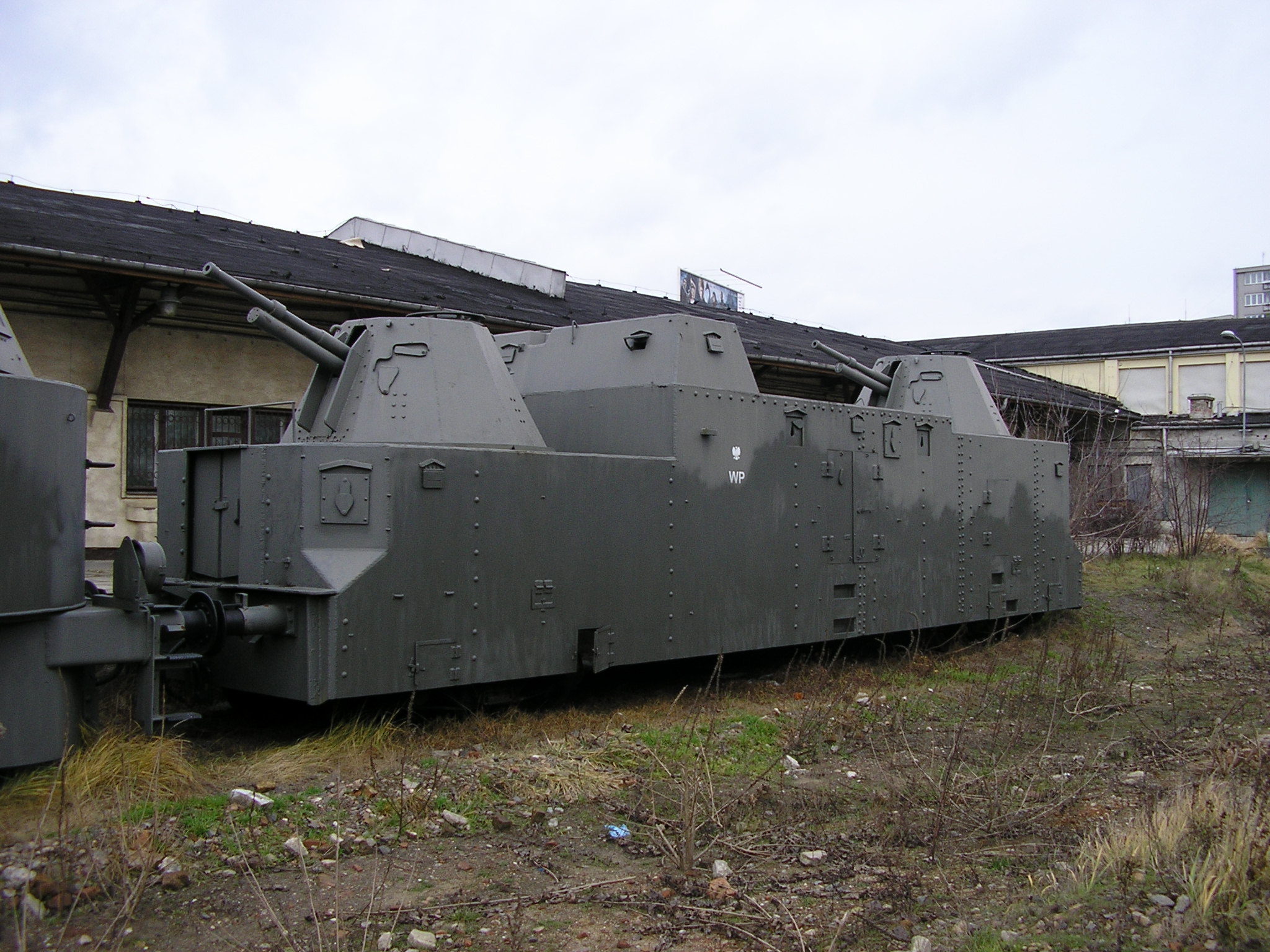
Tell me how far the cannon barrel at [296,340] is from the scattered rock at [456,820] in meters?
3.61

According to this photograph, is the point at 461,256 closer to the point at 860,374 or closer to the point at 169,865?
the point at 860,374

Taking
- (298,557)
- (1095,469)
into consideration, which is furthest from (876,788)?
(1095,469)

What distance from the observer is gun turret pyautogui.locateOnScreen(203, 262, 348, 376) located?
26.5ft

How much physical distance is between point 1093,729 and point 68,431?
6652 mm

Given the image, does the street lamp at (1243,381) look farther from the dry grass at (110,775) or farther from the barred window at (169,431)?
the dry grass at (110,775)

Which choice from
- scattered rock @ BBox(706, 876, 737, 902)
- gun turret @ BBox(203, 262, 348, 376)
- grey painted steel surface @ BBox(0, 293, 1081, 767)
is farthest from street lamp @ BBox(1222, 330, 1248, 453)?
scattered rock @ BBox(706, 876, 737, 902)

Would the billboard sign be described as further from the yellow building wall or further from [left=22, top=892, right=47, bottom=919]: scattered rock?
[left=22, top=892, right=47, bottom=919]: scattered rock

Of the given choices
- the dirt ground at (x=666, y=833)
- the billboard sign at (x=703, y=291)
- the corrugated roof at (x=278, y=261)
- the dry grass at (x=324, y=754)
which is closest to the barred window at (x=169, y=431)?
the corrugated roof at (x=278, y=261)

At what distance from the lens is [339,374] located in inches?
331

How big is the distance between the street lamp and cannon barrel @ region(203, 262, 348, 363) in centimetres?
2585

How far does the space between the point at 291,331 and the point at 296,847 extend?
3976mm

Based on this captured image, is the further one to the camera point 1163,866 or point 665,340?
point 665,340

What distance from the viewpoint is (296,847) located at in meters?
5.18

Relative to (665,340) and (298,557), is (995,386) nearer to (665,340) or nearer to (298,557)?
(665,340)
